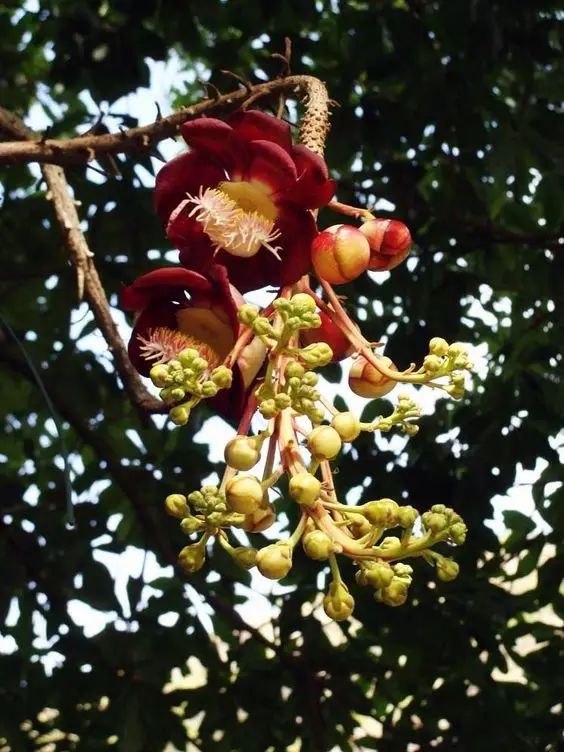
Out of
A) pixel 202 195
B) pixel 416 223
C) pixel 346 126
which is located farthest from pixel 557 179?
pixel 202 195

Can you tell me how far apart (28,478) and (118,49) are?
0.97 metres

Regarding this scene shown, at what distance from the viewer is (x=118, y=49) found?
2211 mm

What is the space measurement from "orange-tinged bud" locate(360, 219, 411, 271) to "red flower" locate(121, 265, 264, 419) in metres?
0.12

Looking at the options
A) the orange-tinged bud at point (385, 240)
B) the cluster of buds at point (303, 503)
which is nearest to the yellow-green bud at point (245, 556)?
the cluster of buds at point (303, 503)

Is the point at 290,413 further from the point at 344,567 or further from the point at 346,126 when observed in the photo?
the point at 346,126

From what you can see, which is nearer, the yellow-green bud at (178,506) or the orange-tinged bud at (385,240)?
the yellow-green bud at (178,506)

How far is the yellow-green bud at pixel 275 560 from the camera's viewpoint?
564mm

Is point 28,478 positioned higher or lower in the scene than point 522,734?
higher

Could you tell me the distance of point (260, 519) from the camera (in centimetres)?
60

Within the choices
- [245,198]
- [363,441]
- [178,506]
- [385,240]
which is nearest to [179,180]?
[245,198]

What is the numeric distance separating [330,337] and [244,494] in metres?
0.16

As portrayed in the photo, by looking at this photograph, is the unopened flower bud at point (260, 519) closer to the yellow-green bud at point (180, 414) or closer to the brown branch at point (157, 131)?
the yellow-green bud at point (180, 414)

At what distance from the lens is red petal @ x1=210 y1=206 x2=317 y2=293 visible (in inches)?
27.8

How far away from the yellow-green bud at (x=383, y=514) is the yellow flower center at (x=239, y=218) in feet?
0.66
